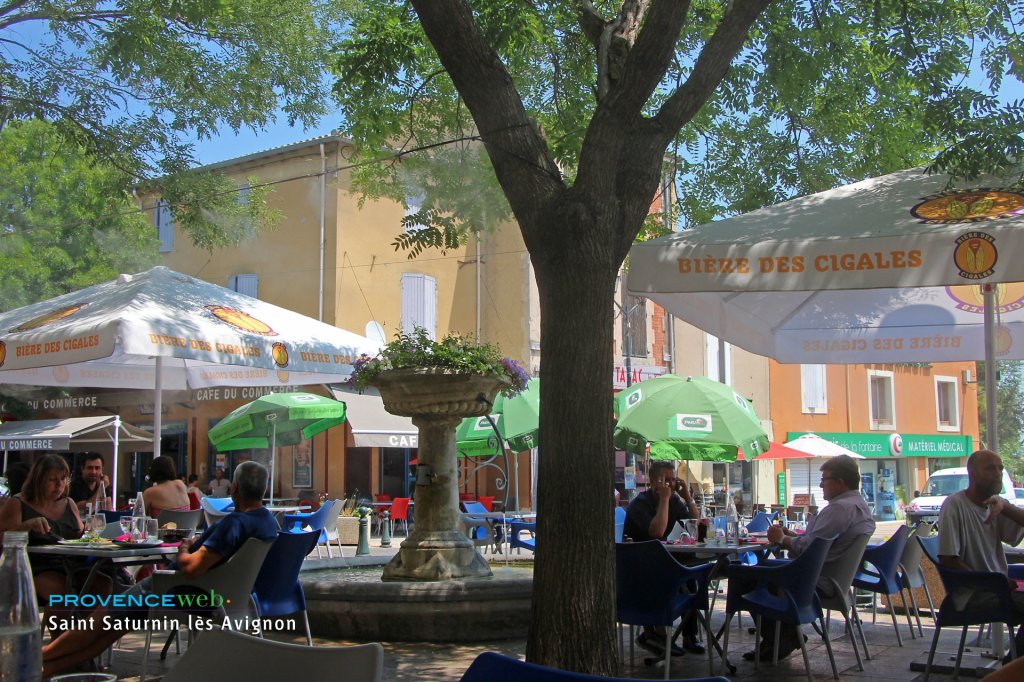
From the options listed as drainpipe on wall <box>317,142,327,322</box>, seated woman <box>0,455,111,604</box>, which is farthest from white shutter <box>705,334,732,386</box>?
seated woman <box>0,455,111,604</box>

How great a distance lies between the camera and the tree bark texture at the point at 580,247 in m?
4.54

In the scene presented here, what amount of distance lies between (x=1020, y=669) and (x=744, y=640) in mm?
6438

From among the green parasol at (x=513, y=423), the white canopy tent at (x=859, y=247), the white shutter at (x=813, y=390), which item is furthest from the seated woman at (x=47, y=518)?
the white shutter at (x=813, y=390)

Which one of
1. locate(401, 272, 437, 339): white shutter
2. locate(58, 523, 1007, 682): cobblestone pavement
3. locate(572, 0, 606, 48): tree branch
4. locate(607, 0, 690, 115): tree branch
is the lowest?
locate(58, 523, 1007, 682): cobblestone pavement

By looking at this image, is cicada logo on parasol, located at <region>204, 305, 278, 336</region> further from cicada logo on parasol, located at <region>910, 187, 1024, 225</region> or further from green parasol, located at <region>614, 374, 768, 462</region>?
green parasol, located at <region>614, 374, 768, 462</region>

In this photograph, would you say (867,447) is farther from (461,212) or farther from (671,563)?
(671,563)

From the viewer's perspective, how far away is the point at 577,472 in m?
4.55

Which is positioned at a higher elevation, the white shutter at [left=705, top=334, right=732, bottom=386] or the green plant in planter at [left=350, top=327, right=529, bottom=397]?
the white shutter at [left=705, top=334, right=732, bottom=386]

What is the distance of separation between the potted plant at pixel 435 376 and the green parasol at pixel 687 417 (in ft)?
26.3

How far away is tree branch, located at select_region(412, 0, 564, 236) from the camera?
5.00 metres

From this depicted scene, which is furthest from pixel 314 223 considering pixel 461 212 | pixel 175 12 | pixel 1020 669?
pixel 1020 669

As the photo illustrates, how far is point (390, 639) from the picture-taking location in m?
7.33

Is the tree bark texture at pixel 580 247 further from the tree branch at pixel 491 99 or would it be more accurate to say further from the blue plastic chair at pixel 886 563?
the blue plastic chair at pixel 886 563

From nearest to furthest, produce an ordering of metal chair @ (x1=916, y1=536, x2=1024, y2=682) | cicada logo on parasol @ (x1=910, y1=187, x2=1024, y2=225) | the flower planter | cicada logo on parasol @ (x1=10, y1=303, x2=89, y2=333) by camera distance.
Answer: metal chair @ (x1=916, y1=536, x2=1024, y2=682) → cicada logo on parasol @ (x1=910, y1=187, x2=1024, y2=225) → the flower planter → cicada logo on parasol @ (x1=10, y1=303, x2=89, y2=333)
